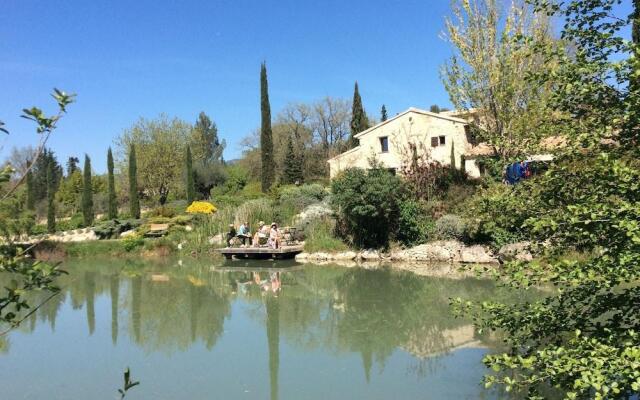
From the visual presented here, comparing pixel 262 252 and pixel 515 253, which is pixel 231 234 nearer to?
pixel 262 252

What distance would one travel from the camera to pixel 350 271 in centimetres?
1625

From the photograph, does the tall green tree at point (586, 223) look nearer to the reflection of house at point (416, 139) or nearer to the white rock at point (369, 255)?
the white rock at point (369, 255)

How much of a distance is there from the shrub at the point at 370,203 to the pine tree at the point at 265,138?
1261 cm

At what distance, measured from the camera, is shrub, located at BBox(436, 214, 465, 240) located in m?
17.3

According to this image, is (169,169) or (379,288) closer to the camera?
(379,288)

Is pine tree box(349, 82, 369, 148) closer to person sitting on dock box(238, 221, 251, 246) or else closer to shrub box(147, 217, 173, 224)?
shrub box(147, 217, 173, 224)

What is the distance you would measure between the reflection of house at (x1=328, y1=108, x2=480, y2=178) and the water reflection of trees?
40.5ft

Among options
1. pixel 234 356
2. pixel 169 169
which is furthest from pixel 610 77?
pixel 169 169

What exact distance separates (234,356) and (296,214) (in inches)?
606

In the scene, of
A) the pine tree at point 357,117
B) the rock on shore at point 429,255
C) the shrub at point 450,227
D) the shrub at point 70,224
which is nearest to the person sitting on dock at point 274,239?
the rock on shore at point 429,255

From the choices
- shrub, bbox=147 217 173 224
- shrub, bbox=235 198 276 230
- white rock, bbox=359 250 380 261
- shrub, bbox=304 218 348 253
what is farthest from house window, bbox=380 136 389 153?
shrub, bbox=147 217 173 224

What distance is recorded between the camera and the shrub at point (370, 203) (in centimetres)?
1772

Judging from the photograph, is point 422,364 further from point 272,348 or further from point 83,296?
point 83,296

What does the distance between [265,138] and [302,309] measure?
21.9 metres
